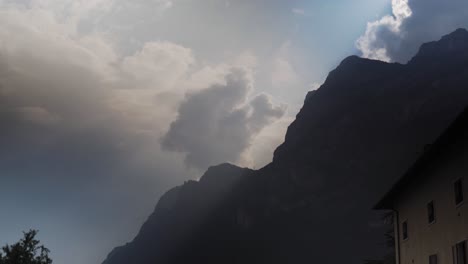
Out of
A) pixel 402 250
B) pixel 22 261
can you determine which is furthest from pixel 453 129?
pixel 22 261

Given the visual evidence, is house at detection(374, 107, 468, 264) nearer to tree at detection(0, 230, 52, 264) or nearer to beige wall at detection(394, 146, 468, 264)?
beige wall at detection(394, 146, 468, 264)

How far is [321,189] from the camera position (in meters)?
196

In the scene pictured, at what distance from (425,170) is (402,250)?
23.5 feet

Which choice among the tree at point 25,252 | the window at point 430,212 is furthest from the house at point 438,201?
the tree at point 25,252

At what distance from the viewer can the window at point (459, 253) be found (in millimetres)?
21297

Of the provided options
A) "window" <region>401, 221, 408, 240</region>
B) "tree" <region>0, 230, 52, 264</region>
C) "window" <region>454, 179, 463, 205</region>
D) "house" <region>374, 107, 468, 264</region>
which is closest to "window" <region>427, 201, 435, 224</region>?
"house" <region>374, 107, 468, 264</region>

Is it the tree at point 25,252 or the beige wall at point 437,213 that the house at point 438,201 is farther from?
the tree at point 25,252

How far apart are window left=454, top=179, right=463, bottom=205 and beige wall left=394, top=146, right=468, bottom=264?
223mm

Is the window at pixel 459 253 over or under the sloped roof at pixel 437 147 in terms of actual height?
under

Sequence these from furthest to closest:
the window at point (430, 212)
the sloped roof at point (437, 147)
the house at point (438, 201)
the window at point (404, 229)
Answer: the window at point (404, 229) → the window at point (430, 212) → the house at point (438, 201) → the sloped roof at point (437, 147)

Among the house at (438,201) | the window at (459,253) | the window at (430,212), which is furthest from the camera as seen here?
the window at (430,212)

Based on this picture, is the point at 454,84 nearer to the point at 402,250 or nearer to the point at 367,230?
the point at 367,230

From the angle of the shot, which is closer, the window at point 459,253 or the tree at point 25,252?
the window at point 459,253

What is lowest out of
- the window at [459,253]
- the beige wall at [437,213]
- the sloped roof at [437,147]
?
the window at [459,253]
